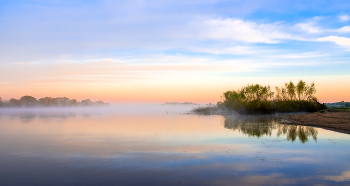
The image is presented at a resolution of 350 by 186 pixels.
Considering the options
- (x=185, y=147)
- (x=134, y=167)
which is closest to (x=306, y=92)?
(x=185, y=147)

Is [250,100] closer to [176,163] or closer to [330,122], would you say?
[330,122]

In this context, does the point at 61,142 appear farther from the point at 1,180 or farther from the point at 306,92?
the point at 306,92

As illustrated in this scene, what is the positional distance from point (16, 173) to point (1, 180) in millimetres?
617

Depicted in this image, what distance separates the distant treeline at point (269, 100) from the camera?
4093cm

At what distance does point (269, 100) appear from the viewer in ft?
169

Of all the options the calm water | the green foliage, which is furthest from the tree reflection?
the green foliage

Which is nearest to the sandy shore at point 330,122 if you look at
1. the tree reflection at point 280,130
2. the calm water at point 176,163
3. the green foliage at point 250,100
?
the tree reflection at point 280,130

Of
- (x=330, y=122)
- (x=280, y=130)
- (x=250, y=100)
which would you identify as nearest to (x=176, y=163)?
(x=280, y=130)

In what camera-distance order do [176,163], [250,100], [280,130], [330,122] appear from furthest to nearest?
[250,100]
[330,122]
[280,130]
[176,163]

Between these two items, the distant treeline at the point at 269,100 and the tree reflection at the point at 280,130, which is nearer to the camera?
the tree reflection at the point at 280,130

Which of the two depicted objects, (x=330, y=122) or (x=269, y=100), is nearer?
(x=330, y=122)

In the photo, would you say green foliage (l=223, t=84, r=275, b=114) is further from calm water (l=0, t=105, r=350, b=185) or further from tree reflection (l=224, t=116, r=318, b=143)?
calm water (l=0, t=105, r=350, b=185)

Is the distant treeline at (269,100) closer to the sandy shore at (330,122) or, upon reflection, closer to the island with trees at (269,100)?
the island with trees at (269,100)

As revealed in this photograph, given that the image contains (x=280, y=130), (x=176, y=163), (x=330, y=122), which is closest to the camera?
(x=176, y=163)
